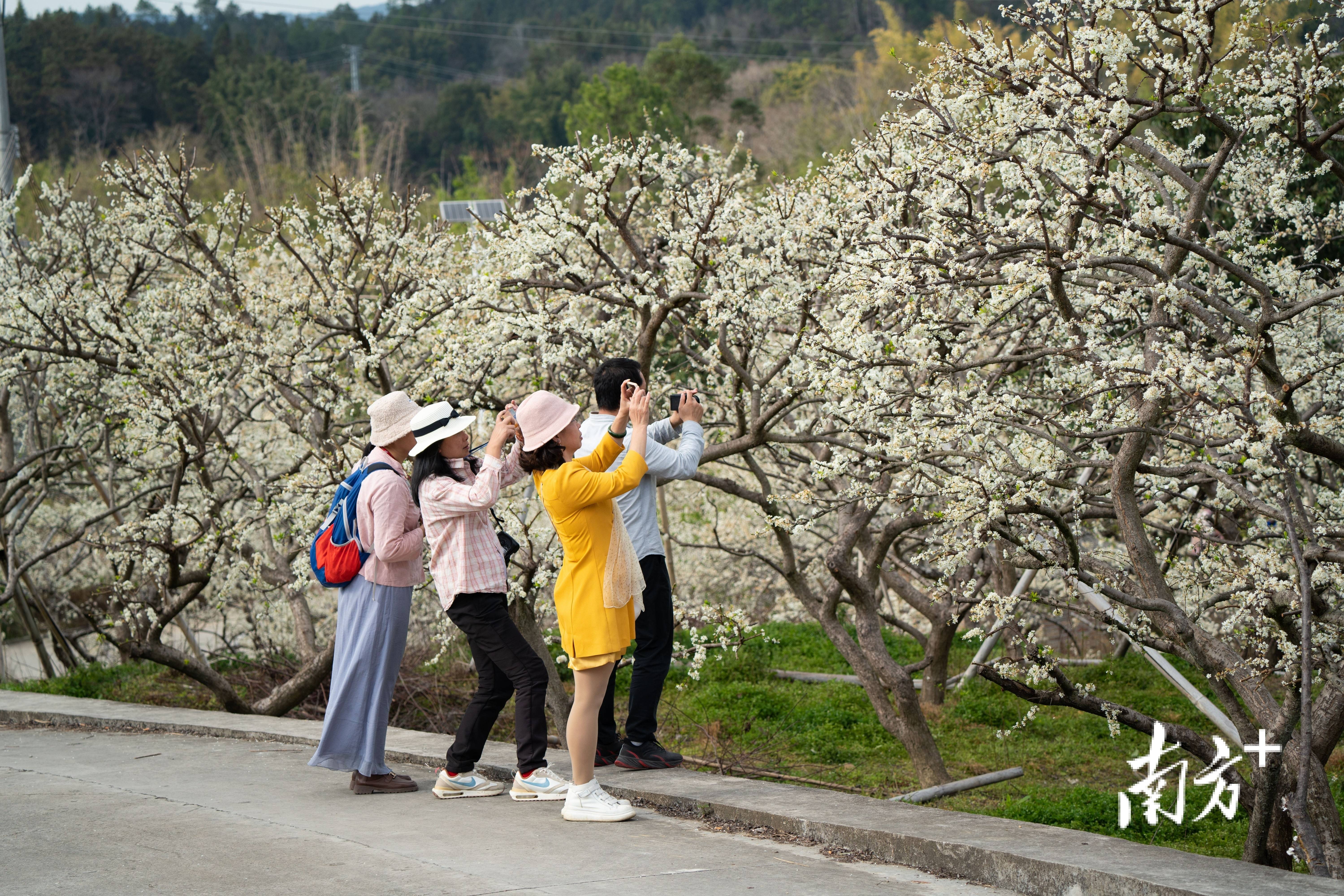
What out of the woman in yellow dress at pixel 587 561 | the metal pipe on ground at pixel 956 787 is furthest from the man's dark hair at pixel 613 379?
the metal pipe on ground at pixel 956 787

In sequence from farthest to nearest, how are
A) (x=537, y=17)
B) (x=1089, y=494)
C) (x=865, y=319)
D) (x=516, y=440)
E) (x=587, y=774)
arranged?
(x=537, y=17)
(x=865, y=319)
(x=1089, y=494)
(x=516, y=440)
(x=587, y=774)

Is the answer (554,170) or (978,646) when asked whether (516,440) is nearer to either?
(554,170)

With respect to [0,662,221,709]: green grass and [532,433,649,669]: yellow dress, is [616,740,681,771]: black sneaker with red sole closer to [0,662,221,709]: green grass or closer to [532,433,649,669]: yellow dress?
[532,433,649,669]: yellow dress

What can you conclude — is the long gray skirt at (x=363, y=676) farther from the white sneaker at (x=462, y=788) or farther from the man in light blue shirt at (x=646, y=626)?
the man in light blue shirt at (x=646, y=626)

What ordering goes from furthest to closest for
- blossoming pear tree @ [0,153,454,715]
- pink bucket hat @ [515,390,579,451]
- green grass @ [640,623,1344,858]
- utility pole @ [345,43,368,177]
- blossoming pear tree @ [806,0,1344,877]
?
utility pole @ [345,43,368,177] → blossoming pear tree @ [0,153,454,715] → green grass @ [640,623,1344,858] → pink bucket hat @ [515,390,579,451] → blossoming pear tree @ [806,0,1344,877]

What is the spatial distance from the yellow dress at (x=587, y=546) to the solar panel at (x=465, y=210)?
199 inches

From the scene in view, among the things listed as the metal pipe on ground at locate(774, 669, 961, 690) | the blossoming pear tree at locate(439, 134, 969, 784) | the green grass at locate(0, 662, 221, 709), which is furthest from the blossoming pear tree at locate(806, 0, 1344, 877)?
the green grass at locate(0, 662, 221, 709)

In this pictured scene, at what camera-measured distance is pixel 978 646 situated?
11.9 meters

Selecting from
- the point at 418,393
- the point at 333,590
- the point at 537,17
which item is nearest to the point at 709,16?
the point at 537,17

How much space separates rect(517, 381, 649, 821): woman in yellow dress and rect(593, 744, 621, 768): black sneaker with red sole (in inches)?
32.4

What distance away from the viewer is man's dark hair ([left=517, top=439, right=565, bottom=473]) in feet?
15.8

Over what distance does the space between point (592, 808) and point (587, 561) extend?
0.93 metres

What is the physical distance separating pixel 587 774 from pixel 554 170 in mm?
3315

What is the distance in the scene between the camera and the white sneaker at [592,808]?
15.6 ft
